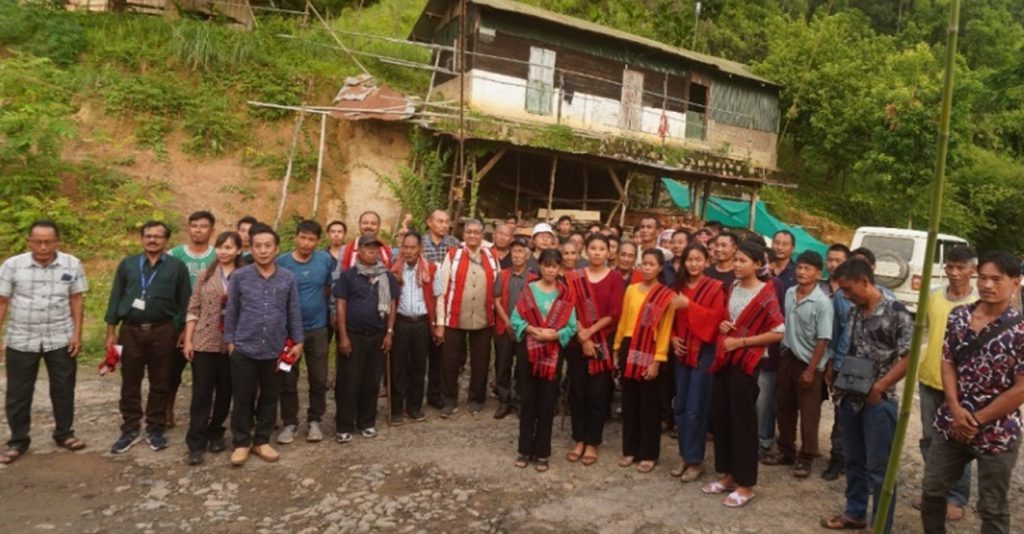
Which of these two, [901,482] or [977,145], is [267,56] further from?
[977,145]

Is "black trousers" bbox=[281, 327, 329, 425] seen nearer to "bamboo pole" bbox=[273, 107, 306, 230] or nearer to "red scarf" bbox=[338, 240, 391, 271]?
"red scarf" bbox=[338, 240, 391, 271]

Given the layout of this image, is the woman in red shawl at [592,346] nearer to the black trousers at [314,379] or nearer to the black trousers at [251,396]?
the black trousers at [314,379]

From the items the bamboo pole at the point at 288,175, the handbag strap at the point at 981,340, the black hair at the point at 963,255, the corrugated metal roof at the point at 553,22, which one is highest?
the corrugated metal roof at the point at 553,22

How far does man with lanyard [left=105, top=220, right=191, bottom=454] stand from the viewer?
4539mm

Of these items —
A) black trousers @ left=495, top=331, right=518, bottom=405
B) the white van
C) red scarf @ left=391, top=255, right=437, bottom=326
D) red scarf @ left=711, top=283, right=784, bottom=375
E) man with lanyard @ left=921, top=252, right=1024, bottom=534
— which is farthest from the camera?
the white van

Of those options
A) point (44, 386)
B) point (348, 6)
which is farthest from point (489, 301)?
point (348, 6)

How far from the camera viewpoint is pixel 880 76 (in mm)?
21250

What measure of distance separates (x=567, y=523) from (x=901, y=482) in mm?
2611

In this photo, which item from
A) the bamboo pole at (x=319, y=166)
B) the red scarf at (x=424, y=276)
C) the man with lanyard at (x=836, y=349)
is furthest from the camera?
the bamboo pole at (x=319, y=166)

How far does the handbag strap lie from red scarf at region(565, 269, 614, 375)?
84.3 inches

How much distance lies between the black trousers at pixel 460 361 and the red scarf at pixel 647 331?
5.61 feet

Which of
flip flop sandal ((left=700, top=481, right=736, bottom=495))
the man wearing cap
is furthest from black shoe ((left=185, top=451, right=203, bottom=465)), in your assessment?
flip flop sandal ((left=700, top=481, right=736, bottom=495))

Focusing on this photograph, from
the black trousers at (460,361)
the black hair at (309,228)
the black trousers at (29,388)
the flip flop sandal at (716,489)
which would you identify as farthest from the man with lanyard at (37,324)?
the flip flop sandal at (716,489)

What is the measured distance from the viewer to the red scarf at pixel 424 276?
17.5 ft
